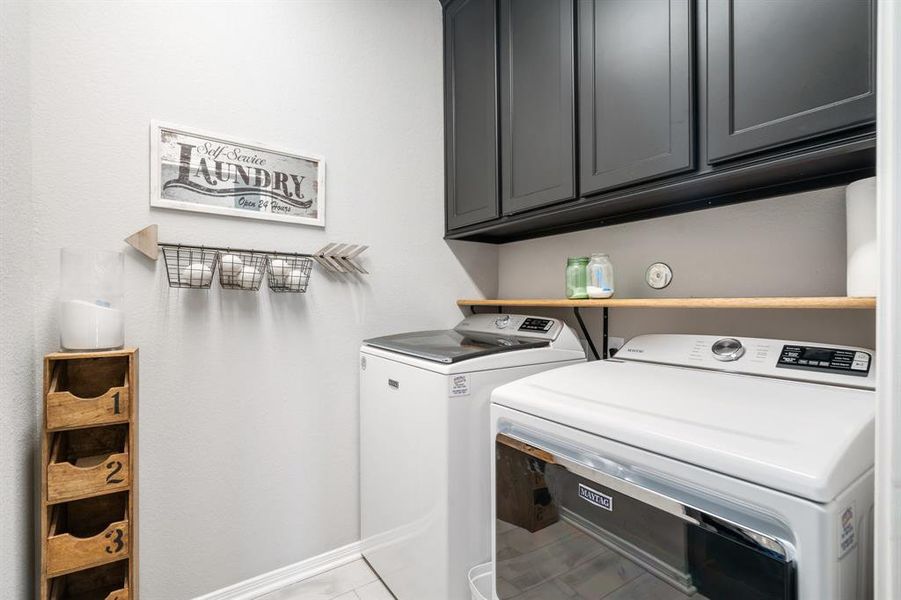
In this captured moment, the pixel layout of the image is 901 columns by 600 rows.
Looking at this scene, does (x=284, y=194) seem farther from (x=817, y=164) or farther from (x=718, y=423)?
(x=817, y=164)

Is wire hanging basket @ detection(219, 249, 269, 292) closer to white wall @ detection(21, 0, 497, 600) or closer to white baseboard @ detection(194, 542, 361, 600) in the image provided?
white wall @ detection(21, 0, 497, 600)

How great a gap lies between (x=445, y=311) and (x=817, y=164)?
1555 millimetres

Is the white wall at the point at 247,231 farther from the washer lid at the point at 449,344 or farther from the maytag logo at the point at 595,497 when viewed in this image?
the maytag logo at the point at 595,497

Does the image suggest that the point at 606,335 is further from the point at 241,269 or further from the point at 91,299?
the point at 91,299

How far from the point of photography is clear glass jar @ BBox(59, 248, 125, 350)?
1.21m

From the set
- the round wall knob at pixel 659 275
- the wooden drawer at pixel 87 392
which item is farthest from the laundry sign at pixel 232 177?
the round wall knob at pixel 659 275

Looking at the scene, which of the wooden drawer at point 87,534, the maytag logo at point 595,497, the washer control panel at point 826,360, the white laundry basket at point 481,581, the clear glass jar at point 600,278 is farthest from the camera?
the clear glass jar at point 600,278

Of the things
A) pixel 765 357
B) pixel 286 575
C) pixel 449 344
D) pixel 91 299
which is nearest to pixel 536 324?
pixel 449 344

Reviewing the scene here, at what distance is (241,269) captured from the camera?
1512 millimetres

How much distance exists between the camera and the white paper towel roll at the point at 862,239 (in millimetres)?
964

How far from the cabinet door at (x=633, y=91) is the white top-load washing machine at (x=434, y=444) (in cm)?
68

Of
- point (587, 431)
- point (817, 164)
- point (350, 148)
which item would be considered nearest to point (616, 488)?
point (587, 431)

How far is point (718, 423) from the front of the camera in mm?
791

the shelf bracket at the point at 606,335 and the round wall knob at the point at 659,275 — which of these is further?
the shelf bracket at the point at 606,335
